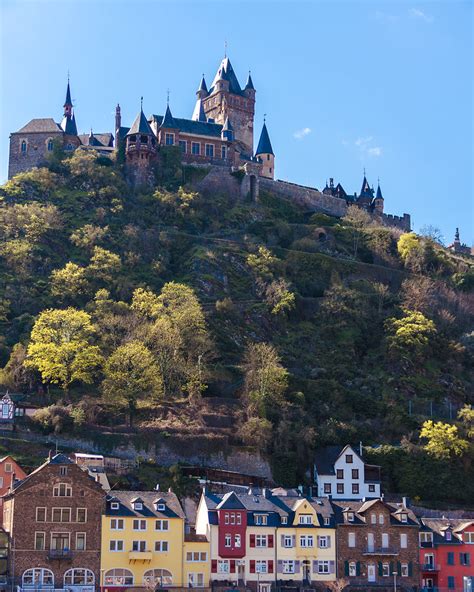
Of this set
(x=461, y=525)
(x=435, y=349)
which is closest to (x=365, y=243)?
(x=435, y=349)

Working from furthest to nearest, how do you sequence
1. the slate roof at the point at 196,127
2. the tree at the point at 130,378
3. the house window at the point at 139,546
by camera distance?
the slate roof at the point at 196,127
the tree at the point at 130,378
the house window at the point at 139,546

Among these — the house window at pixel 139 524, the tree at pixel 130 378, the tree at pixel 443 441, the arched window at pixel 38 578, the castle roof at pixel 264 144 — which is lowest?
the arched window at pixel 38 578

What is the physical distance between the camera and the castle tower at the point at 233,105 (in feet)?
473

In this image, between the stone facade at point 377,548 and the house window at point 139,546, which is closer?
the house window at point 139,546

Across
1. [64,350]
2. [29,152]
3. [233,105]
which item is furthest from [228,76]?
[64,350]

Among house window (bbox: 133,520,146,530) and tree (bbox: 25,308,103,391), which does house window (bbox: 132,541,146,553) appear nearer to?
house window (bbox: 133,520,146,530)

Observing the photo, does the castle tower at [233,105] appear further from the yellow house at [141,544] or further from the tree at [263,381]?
the yellow house at [141,544]

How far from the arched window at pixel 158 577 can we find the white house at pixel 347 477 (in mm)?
17777

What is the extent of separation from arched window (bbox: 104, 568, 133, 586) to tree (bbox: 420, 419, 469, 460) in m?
28.2

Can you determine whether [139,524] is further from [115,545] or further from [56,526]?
[56,526]

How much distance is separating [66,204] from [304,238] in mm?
26277

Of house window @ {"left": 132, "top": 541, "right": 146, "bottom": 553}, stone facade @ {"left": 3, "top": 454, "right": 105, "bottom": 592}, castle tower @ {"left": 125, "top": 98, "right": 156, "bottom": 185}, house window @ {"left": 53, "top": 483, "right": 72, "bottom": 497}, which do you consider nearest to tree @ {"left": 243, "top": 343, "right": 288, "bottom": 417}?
house window @ {"left": 132, "top": 541, "right": 146, "bottom": 553}

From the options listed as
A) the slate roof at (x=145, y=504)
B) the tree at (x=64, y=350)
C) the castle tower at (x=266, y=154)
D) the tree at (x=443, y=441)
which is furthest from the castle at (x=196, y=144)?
the slate roof at (x=145, y=504)

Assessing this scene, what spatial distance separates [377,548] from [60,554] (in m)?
21.2
